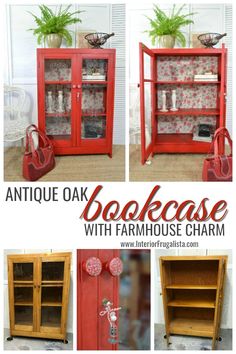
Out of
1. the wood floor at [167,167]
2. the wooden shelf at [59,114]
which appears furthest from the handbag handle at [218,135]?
the wooden shelf at [59,114]

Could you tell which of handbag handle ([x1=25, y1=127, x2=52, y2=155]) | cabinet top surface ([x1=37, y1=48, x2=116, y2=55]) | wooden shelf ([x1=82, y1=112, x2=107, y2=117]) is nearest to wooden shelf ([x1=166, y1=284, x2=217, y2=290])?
handbag handle ([x1=25, y1=127, x2=52, y2=155])

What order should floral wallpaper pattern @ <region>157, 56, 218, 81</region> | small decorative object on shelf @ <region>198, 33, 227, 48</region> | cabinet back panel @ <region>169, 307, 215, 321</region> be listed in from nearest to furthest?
1. cabinet back panel @ <region>169, 307, 215, 321</region>
2. small decorative object on shelf @ <region>198, 33, 227, 48</region>
3. floral wallpaper pattern @ <region>157, 56, 218, 81</region>

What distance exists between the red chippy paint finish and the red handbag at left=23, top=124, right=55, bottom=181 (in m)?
0.44


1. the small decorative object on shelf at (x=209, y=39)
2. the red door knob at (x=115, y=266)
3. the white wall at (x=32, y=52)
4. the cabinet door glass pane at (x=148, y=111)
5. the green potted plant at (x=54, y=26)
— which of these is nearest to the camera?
the red door knob at (x=115, y=266)

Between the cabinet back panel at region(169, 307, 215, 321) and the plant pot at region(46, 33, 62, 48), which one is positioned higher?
the plant pot at region(46, 33, 62, 48)

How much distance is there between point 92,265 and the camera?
2000 millimetres

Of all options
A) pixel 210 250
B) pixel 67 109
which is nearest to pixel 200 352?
pixel 210 250

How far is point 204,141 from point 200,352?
3.88ft

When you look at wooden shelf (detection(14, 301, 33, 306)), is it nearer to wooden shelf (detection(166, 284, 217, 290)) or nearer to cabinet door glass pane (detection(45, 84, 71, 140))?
wooden shelf (detection(166, 284, 217, 290))

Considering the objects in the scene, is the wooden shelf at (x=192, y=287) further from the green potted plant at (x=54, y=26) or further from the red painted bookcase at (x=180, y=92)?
the green potted plant at (x=54, y=26)

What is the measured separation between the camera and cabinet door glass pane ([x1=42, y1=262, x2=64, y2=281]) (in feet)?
6.72

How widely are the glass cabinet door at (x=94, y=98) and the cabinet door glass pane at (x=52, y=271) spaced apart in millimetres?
825

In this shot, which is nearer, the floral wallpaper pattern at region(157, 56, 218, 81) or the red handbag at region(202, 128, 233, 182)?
the red handbag at region(202, 128, 233, 182)

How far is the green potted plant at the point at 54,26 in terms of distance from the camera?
243 centimetres
